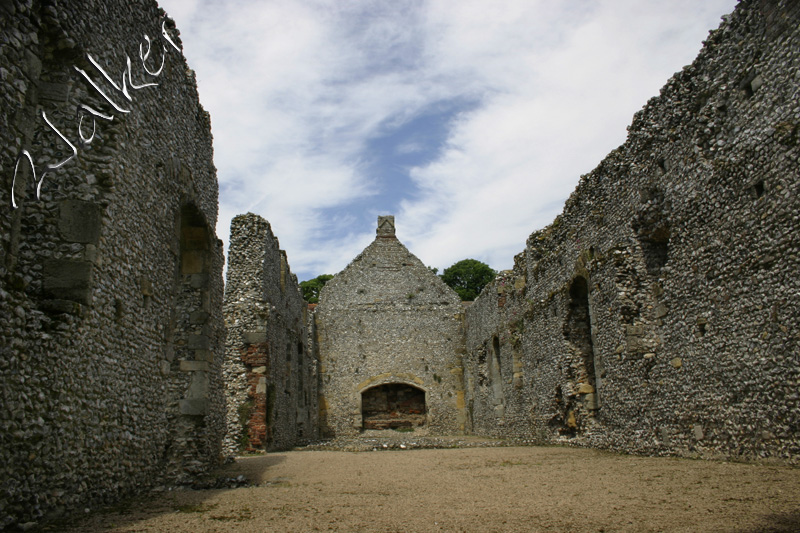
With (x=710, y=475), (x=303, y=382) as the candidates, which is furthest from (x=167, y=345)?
(x=303, y=382)

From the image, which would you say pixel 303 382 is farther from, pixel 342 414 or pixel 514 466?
pixel 514 466

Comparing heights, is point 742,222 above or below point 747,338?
above

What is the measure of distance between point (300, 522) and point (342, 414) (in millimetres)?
20122

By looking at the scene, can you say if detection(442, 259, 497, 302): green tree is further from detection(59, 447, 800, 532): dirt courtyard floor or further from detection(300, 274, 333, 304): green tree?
detection(59, 447, 800, 532): dirt courtyard floor

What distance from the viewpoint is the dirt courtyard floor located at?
15.6 ft

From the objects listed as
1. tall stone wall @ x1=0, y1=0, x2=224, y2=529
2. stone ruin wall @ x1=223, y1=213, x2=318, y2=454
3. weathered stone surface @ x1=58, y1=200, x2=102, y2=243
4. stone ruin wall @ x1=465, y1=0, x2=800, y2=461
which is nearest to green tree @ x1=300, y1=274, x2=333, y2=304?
stone ruin wall @ x1=223, y1=213, x2=318, y2=454

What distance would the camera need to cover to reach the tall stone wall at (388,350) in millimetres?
25031

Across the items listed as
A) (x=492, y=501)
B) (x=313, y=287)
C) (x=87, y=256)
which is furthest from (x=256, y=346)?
(x=313, y=287)

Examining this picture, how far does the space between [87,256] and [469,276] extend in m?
40.2

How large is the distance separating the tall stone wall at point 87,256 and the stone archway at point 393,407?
650 inches

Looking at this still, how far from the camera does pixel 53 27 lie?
18.2 ft

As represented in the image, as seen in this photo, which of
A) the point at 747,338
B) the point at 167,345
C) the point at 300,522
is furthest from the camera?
the point at 167,345

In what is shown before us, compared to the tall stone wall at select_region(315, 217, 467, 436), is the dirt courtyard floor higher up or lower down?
lower down

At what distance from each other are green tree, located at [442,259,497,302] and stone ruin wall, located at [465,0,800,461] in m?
30.3
